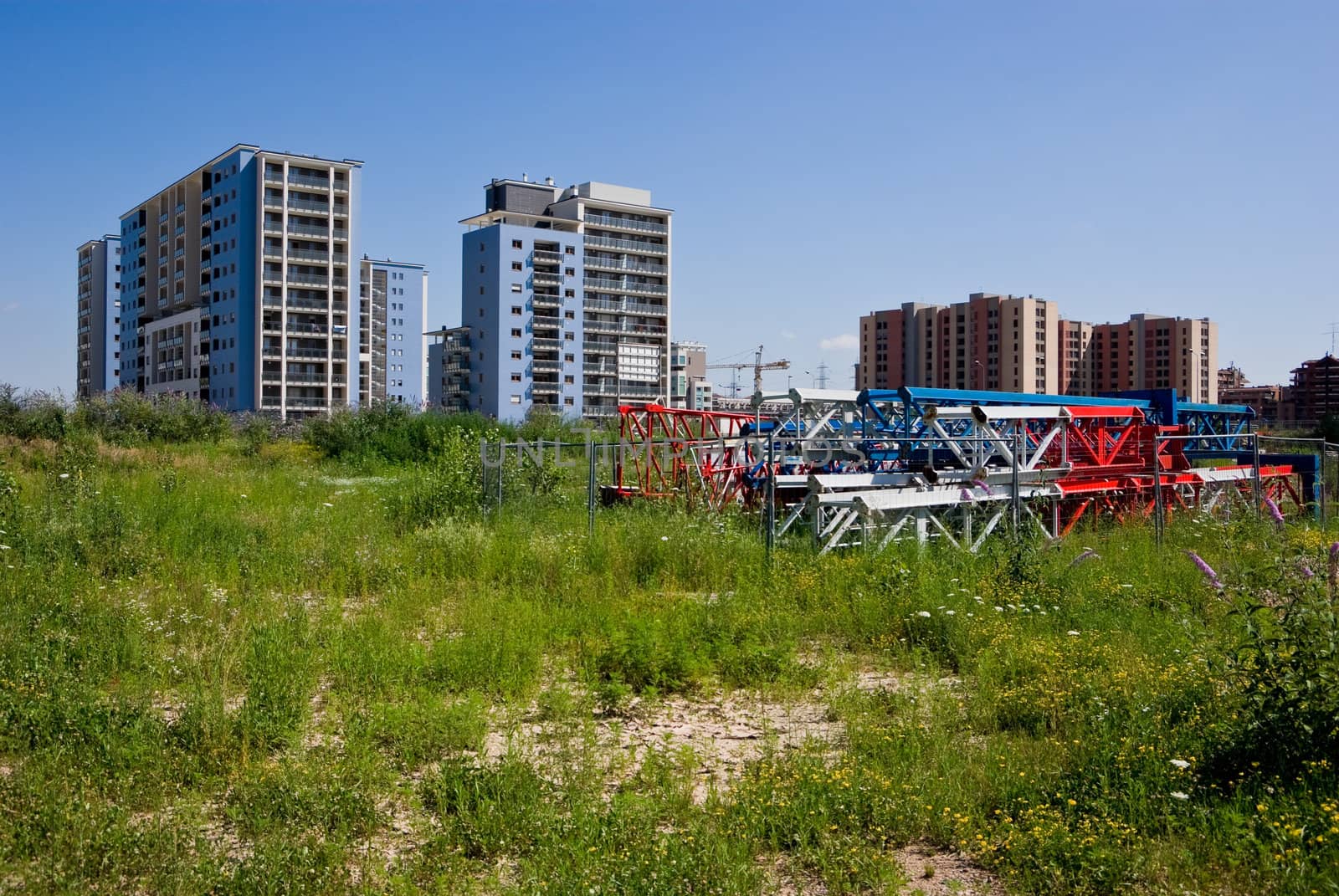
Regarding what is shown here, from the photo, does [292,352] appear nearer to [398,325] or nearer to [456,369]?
[456,369]

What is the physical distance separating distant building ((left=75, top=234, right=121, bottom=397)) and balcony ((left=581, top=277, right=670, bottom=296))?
190 feet

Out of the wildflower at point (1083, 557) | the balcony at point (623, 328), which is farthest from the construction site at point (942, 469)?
the balcony at point (623, 328)

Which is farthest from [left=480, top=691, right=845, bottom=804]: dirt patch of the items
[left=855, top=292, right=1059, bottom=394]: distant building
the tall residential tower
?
[left=855, top=292, right=1059, bottom=394]: distant building

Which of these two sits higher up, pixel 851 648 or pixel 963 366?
pixel 963 366

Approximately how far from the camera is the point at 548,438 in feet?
120

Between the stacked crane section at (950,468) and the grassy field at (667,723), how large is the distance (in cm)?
132

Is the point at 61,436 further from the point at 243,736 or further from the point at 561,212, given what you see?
the point at 561,212

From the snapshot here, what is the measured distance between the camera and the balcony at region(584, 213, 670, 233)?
102 metres

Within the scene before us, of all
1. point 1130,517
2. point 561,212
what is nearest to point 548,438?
point 1130,517

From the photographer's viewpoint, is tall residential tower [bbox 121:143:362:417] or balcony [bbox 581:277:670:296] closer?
tall residential tower [bbox 121:143:362:417]

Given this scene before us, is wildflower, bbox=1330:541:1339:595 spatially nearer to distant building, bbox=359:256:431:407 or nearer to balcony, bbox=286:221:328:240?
balcony, bbox=286:221:328:240

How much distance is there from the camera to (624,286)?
103m

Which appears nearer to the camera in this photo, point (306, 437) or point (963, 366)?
point (306, 437)

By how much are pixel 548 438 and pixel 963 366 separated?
9767cm
